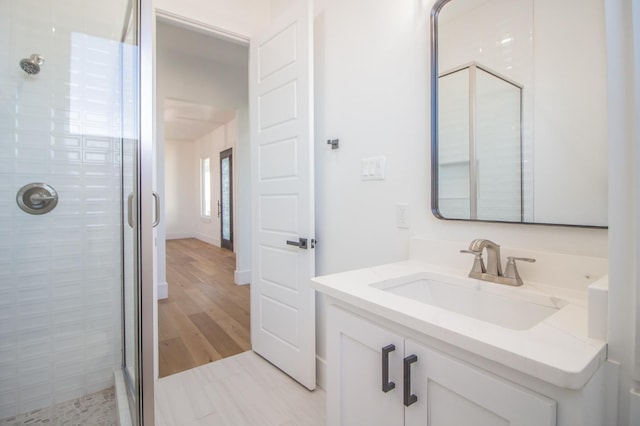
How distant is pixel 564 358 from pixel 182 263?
5399 millimetres

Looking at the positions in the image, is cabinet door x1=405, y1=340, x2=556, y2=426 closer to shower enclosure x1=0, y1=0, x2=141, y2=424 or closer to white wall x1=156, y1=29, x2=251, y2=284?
shower enclosure x1=0, y1=0, x2=141, y2=424

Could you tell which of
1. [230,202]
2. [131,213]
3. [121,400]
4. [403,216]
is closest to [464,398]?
[403,216]

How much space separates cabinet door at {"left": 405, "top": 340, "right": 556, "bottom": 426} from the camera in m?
0.56

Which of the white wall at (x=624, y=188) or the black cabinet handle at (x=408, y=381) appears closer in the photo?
the white wall at (x=624, y=188)

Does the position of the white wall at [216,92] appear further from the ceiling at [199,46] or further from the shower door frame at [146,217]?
the shower door frame at [146,217]

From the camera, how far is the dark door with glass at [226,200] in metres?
6.06

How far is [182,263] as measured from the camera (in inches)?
203

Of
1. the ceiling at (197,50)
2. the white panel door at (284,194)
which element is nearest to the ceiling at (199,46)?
the ceiling at (197,50)

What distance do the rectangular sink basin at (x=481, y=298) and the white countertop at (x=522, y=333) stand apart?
2 centimetres

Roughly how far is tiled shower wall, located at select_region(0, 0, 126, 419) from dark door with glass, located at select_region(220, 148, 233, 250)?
4267 millimetres

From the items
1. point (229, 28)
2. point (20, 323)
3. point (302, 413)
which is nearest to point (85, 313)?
point (20, 323)

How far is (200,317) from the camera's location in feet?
9.42

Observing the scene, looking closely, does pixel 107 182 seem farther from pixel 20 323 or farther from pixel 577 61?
pixel 577 61

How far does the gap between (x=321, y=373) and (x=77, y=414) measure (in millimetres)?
1302
